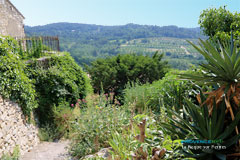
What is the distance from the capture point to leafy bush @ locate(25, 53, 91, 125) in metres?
7.23

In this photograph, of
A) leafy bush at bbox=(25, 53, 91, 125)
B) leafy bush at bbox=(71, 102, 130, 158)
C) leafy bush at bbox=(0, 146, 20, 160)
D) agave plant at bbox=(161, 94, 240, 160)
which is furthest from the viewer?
leafy bush at bbox=(25, 53, 91, 125)

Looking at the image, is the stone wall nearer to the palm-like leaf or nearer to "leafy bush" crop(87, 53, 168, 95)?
the palm-like leaf

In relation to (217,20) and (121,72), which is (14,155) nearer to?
(121,72)

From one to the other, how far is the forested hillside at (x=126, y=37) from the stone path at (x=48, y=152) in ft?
175

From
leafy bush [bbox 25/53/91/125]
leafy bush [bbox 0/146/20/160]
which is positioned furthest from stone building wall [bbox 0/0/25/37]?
leafy bush [bbox 0/146/20/160]

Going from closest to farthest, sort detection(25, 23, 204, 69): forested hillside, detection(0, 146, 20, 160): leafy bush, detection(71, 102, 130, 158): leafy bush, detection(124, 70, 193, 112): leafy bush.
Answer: detection(71, 102, 130, 158): leafy bush < detection(0, 146, 20, 160): leafy bush < detection(124, 70, 193, 112): leafy bush < detection(25, 23, 204, 69): forested hillside

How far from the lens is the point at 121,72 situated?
11.4 meters

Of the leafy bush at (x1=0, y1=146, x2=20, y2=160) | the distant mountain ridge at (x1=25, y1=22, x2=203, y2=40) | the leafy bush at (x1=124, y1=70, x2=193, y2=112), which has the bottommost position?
the leafy bush at (x1=0, y1=146, x2=20, y2=160)

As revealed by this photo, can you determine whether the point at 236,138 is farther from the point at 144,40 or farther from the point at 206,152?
the point at 144,40

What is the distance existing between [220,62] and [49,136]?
6.22m

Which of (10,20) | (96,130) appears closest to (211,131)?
(96,130)

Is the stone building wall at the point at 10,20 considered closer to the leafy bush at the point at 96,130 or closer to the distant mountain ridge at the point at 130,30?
the leafy bush at the point at 96,130

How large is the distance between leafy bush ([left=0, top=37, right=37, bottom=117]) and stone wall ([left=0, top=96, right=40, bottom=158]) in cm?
21

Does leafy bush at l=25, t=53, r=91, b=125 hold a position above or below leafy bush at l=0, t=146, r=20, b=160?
above
